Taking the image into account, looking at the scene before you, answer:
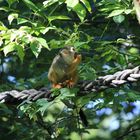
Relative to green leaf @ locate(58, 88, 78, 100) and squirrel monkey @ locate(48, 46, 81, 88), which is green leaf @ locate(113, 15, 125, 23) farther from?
green leaf @ locate(58, 88, 78, 100)

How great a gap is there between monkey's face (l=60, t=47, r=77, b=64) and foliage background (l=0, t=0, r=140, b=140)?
1.7 inches

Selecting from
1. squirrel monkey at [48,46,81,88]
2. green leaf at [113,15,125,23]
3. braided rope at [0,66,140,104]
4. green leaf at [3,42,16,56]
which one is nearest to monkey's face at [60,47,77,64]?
squirrel monkey at [48,46,81,88]

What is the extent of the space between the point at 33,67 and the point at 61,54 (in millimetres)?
2060

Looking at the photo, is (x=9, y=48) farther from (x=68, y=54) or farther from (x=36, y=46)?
(x=68, y=54)

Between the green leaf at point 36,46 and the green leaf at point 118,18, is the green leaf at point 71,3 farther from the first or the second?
the green leaf at point 118,18

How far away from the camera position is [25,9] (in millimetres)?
4027

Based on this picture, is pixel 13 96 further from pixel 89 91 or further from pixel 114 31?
pixel 114 31

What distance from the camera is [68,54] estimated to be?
9.45 feet

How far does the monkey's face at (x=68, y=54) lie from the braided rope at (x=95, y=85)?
0.20 m

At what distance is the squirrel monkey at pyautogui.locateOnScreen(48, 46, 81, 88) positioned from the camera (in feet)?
9.16

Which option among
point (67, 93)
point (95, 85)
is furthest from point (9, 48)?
point (95, 85)

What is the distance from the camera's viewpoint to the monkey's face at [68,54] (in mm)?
2807

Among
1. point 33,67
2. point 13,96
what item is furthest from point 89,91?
point 33,67

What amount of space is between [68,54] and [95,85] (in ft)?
1.43
